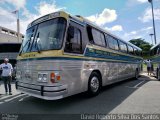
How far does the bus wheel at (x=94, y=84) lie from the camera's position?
22.6 feet

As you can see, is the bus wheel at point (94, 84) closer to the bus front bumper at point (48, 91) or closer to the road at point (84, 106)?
the road at point (84, 106)

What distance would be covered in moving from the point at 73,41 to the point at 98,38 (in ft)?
7.07

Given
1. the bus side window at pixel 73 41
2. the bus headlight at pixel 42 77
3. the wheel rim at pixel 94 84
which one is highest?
the bus side window at pixel 73 41

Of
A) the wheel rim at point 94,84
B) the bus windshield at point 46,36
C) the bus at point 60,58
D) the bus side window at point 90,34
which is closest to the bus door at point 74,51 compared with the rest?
the bus at point 60,58

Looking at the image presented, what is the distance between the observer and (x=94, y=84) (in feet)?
23.5

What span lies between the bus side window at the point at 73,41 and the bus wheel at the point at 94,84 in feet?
4.50

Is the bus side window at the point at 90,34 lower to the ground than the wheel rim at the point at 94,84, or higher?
higher

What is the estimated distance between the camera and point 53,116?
5.00 m

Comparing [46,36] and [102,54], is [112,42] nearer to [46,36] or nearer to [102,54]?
[102,54]

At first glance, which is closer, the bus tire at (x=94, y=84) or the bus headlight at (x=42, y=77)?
the bus headlight at (x=42, y=77)

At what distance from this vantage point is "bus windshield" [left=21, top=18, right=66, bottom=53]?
217 inches

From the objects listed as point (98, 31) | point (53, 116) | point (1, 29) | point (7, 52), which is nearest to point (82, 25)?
point (98, 31)

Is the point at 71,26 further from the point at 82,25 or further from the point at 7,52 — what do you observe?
the point at 7,52

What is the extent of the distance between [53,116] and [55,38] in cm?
236
